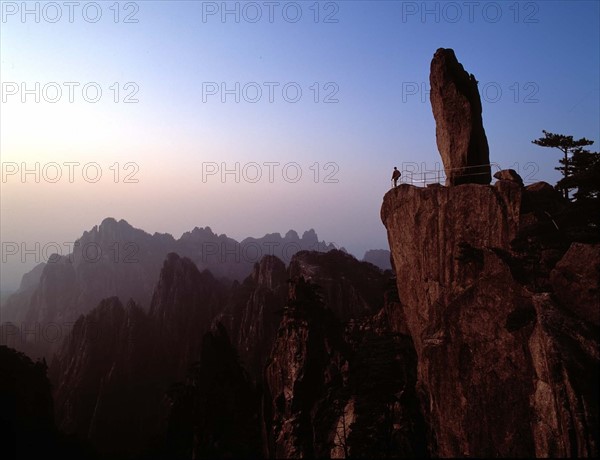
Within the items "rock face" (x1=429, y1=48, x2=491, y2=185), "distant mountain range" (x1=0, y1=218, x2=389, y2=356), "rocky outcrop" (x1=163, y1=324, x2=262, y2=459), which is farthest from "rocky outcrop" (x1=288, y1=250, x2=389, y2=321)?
"rock face" (x1=429, y1=48, x2=491, y2=185)

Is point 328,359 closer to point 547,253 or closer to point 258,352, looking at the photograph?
point 547,253

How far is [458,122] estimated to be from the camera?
3466cm

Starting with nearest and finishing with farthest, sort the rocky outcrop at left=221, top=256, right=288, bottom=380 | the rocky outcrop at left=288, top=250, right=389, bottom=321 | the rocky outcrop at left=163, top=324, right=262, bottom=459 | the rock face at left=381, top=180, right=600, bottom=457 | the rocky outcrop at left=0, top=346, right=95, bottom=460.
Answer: the rock face at left=381, top=180, right=600, bottom=457 < the rocky outcrop at left=163, top=324, right=262, bottom=459 < the rocky outcrop at left=0, top=346, right=95, bottom=460 < the rocky outcrop at left=288, top=250, right=389, bottom=321 < the rocky outcrop at left=221, top=256, right=288, bottom=380

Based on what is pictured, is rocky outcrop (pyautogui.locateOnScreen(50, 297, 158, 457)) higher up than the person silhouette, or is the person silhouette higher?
the person silhouette

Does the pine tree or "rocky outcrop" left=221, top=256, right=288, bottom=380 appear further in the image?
"rocky outcrop" left=221, top=256, right=288, bottom=380

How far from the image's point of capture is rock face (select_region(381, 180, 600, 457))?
19422 mm

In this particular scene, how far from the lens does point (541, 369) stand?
20734 mm

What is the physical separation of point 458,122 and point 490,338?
17717mm

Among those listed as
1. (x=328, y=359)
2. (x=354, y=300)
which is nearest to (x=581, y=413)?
(x=328, y=359)

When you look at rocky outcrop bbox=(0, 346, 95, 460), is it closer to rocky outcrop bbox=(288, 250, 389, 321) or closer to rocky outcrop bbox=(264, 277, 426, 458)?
rocky outcrop bbox=(264, 277, 426, 458)

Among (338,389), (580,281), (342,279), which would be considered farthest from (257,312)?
(580,281)

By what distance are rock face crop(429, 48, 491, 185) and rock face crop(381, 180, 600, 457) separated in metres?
2.97

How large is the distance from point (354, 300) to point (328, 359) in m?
45.3

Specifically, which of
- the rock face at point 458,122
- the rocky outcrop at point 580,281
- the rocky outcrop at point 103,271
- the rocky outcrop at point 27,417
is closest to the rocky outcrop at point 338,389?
the rocky outcrop at point 580,281
